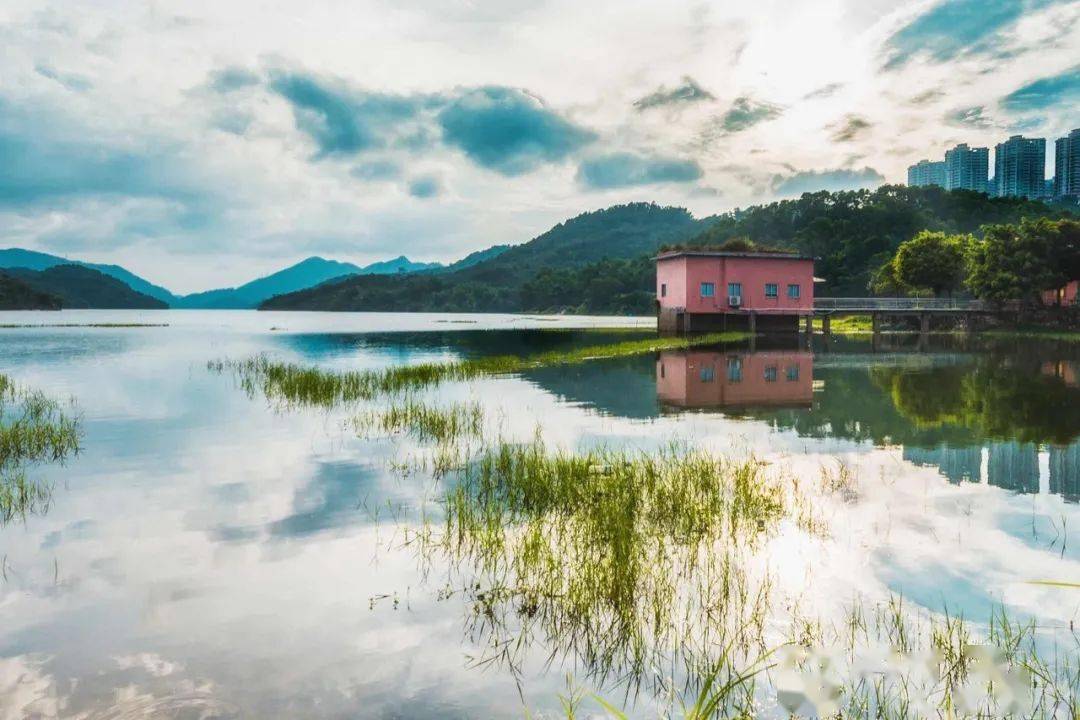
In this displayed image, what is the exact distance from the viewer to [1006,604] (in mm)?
6285

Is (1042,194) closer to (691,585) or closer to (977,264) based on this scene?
(977,264)

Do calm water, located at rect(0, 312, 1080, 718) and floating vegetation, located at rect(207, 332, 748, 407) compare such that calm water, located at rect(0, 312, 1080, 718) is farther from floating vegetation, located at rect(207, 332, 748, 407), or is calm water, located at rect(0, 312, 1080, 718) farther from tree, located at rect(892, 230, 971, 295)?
tree, located at rect(892, 230, 971, 295)

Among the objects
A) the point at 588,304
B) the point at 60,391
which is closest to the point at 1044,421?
the point at 60,391

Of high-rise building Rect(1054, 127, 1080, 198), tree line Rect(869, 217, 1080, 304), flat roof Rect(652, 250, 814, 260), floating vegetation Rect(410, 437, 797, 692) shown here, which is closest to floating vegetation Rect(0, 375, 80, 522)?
floating vegetation Rect(410, 437, 797, 692)

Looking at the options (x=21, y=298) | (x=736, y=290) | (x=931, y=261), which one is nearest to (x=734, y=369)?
(x=736, y=290)

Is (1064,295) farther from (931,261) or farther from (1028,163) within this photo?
(1028,163)

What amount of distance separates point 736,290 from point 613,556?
44256mm

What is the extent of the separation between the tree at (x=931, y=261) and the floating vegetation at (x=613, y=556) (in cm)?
5443

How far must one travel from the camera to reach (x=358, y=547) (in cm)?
809

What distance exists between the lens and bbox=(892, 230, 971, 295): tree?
57344 mm

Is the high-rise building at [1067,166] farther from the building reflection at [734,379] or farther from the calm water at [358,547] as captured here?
the calm water at [358,547]

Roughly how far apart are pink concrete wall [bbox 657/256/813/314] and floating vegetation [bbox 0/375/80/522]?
123 feet

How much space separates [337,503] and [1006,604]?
7853mm

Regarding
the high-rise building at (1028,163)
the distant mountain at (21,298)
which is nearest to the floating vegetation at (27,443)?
the distant mountain at (21,298)
